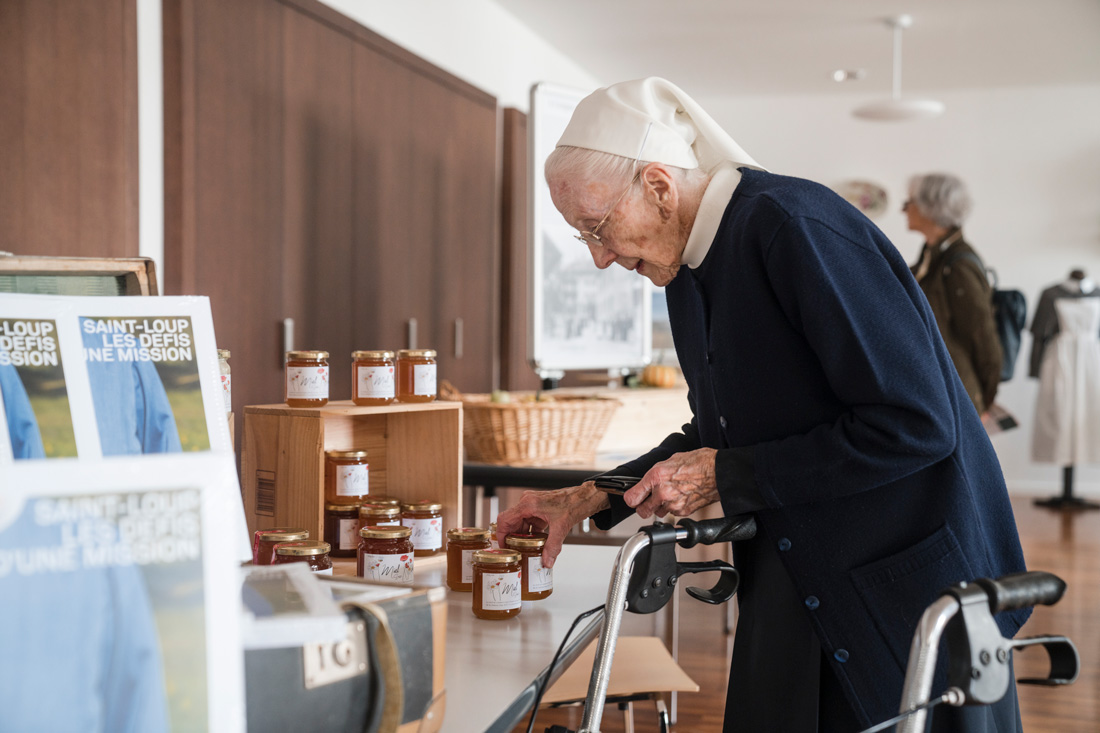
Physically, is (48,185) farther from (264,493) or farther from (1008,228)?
(1008,228)

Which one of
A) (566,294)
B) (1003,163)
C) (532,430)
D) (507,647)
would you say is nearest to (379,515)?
(507,647)

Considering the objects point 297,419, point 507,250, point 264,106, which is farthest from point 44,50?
point 507,250

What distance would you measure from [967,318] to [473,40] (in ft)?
8.78

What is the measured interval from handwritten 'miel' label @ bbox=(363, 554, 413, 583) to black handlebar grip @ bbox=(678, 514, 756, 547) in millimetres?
509

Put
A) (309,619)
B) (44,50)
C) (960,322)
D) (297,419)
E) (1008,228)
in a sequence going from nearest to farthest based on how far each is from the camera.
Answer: (309,619)
(297,419)
(44,50)
(960,322)
(1008,228)

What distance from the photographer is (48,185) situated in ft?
7.67

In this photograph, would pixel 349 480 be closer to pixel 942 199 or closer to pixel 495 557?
pixel 495 557

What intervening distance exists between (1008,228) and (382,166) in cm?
592

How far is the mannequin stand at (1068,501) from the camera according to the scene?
23.5ft

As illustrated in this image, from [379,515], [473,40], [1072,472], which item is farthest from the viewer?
[1072,472]

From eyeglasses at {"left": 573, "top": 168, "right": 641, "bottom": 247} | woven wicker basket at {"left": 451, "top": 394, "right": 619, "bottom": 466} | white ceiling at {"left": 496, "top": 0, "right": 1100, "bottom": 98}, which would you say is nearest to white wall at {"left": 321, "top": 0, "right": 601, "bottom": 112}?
white ceiling at {"left": 496, "top": 0, "right": 1100, "bottom": 98}

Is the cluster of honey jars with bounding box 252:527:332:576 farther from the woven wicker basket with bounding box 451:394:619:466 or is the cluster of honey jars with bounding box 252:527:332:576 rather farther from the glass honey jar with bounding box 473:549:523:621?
the woven wicker basket with bounding box 451:394:619:466

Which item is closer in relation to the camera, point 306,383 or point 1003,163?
point 306,383

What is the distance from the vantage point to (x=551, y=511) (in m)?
1.59
